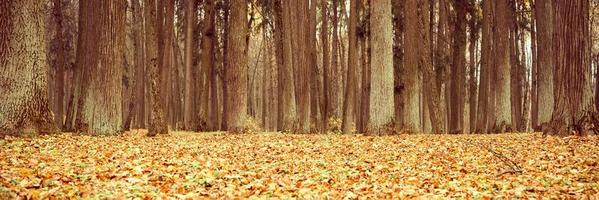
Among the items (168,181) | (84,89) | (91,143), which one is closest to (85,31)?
(84,89)

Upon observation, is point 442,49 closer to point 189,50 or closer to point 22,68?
point 189,50

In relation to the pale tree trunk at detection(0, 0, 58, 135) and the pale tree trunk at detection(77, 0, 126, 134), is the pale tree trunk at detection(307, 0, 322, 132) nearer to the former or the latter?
the pale tree trunk at detection(77, 0, 126, 134)

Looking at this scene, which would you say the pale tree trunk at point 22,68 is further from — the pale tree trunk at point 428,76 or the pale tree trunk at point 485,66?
the pale tree trunk at point 485,66

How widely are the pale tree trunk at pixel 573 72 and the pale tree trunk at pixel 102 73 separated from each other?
10335 millimetres

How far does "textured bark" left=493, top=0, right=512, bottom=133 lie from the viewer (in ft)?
59.9

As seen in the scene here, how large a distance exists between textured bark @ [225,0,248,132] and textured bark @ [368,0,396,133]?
448 centimetres

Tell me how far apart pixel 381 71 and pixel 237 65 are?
4877 mm

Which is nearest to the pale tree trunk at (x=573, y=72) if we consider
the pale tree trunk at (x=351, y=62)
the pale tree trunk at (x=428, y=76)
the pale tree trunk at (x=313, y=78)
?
the pale tree trunk at (x=428, y=76)

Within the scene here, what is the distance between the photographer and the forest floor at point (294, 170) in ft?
20.9

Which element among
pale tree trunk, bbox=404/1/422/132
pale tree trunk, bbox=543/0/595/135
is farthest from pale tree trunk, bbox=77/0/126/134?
pale tree trunk, bbox=543/0/595/135

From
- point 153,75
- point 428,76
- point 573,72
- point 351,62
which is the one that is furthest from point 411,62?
point 153,75

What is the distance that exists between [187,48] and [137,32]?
4.60 meters

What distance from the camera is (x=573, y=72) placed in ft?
37.7

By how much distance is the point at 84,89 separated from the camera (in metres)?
13.0
